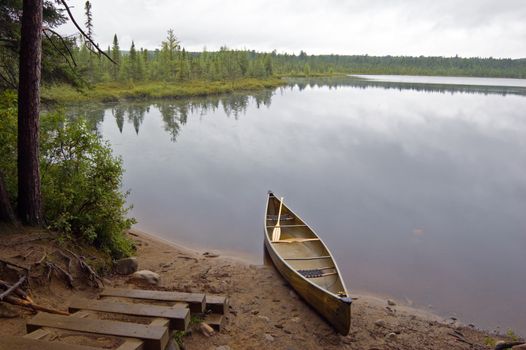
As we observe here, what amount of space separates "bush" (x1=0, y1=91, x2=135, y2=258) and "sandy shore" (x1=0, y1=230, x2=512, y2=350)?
3.26 ft

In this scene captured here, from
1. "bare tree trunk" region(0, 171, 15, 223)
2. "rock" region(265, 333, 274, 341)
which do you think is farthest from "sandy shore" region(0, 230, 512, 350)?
"bare tree trunk" region(0, 171, 15, 223)

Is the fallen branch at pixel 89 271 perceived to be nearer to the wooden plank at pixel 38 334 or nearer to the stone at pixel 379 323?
the wooden plank at pixel 38 334

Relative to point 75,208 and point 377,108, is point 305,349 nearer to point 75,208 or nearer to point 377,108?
point 75,208

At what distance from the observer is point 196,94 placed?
5653cm

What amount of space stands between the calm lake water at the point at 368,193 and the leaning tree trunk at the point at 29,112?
625cm

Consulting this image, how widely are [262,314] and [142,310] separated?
3.27 meters

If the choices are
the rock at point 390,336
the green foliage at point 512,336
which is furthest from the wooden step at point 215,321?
the green foliage at point 512,336

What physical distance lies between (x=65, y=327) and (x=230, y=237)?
8.83 meters

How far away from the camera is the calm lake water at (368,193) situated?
1113cm

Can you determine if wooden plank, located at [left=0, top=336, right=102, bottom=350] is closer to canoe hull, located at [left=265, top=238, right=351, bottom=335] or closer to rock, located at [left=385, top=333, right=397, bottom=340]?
canoe hull, located at [left=265, top=238, right=351, bottom=335]

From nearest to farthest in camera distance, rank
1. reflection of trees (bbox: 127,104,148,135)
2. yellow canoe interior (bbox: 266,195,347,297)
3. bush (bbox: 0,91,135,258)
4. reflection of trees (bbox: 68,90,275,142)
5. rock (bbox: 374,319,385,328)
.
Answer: bush (bbox: 0,91,135,258), rock (bbox: 374,319,385,328), yellow canoe interior (bbox: 266,195,347,297), reflection of trees (bbox: 68,90,275,142), reflection of trees (bbox: 127,104,148,135)

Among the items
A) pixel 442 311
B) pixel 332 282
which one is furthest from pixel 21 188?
pixel 442 311

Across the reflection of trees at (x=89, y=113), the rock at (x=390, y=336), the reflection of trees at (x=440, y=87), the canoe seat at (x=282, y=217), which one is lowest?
the rock at (x=390, y=336)

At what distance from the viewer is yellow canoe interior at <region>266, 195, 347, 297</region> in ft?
28.4
